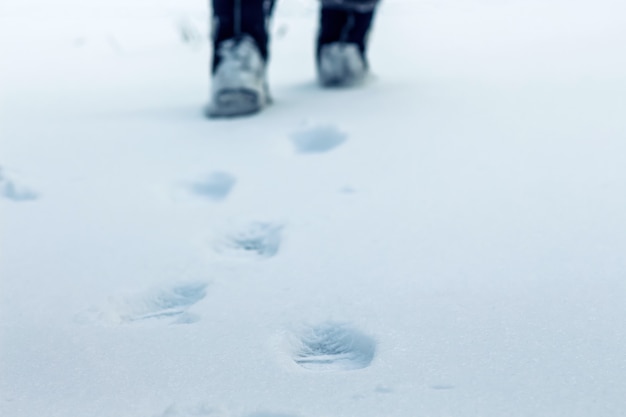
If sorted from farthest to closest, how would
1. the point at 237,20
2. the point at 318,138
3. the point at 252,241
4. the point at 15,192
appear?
the point at 237,20 < the point at 318,138 < the point at 15,192 < the point at 252,241

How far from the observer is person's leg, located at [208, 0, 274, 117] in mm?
1559

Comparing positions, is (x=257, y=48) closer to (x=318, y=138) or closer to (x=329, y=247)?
(x=318, y=138)

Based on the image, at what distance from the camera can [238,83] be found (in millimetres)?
1570

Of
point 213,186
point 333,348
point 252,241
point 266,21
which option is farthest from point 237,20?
point 333,348

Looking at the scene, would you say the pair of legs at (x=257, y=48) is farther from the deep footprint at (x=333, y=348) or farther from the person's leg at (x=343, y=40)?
the deep footprint at (x=333, y=348)

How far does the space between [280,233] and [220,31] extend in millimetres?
826

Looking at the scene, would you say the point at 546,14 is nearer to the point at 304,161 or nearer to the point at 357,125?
the point at 357,125

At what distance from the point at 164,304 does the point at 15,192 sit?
456 millimetres

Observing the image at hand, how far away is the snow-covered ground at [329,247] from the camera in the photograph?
27.3 inches

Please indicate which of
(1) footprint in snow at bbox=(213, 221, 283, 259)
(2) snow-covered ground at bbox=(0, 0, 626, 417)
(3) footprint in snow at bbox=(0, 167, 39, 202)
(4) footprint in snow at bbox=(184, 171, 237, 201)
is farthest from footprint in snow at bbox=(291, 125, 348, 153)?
(3) footprint in snow at bbox=(0, 167, 39, 202)

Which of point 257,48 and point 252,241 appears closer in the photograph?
point 252,241

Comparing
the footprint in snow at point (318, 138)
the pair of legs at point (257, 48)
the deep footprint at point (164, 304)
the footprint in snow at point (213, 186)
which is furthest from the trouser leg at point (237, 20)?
the deep footprint at point (164, 304)

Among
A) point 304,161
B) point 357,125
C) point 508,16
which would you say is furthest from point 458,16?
point 304,161

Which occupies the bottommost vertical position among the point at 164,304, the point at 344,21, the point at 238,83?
the point at 164,304
